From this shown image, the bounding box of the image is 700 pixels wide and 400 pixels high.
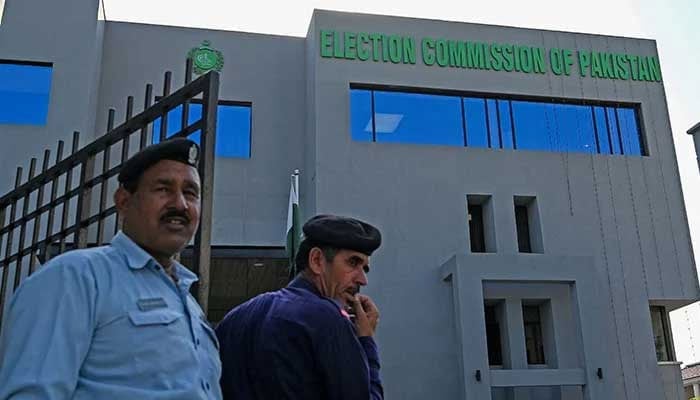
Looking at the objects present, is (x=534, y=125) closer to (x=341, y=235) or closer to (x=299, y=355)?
(x=341, y=235)

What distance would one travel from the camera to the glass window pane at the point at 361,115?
49.9 ft

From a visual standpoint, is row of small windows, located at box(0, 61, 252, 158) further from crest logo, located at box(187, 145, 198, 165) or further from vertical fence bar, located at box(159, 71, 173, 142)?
crest logo, located at box(187, 145, 198, 165)

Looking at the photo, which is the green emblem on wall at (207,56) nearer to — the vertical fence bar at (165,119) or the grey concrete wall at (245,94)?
the grey concrete wall at (245,94)

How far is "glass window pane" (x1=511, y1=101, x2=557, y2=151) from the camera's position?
16.0m

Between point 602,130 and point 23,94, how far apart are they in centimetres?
1283

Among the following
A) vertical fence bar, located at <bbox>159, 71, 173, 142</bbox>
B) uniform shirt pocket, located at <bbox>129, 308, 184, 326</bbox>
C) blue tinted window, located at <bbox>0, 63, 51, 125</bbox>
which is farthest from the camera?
blue tinted window, located at <bbox>0, 63, 51, 125</bbox>

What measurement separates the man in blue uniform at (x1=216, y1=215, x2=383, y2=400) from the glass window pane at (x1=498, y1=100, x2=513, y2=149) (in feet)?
45.5

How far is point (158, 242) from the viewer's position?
1.92m

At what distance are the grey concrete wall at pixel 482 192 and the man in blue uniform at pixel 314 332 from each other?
11.6 metres

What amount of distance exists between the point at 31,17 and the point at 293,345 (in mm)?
14150

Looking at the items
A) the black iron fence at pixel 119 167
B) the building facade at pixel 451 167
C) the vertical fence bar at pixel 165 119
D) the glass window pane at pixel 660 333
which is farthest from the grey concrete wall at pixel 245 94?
the vertical fence bar at pixel 165 119

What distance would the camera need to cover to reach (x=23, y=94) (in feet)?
Result: 45.3

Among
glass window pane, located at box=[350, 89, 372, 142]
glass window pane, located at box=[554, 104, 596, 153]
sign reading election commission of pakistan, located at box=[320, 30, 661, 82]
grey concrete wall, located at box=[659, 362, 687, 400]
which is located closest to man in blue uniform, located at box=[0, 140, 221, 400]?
glass window pane, located at box=[350, 89, 372, 142]

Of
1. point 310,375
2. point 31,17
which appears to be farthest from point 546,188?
point 310,375
